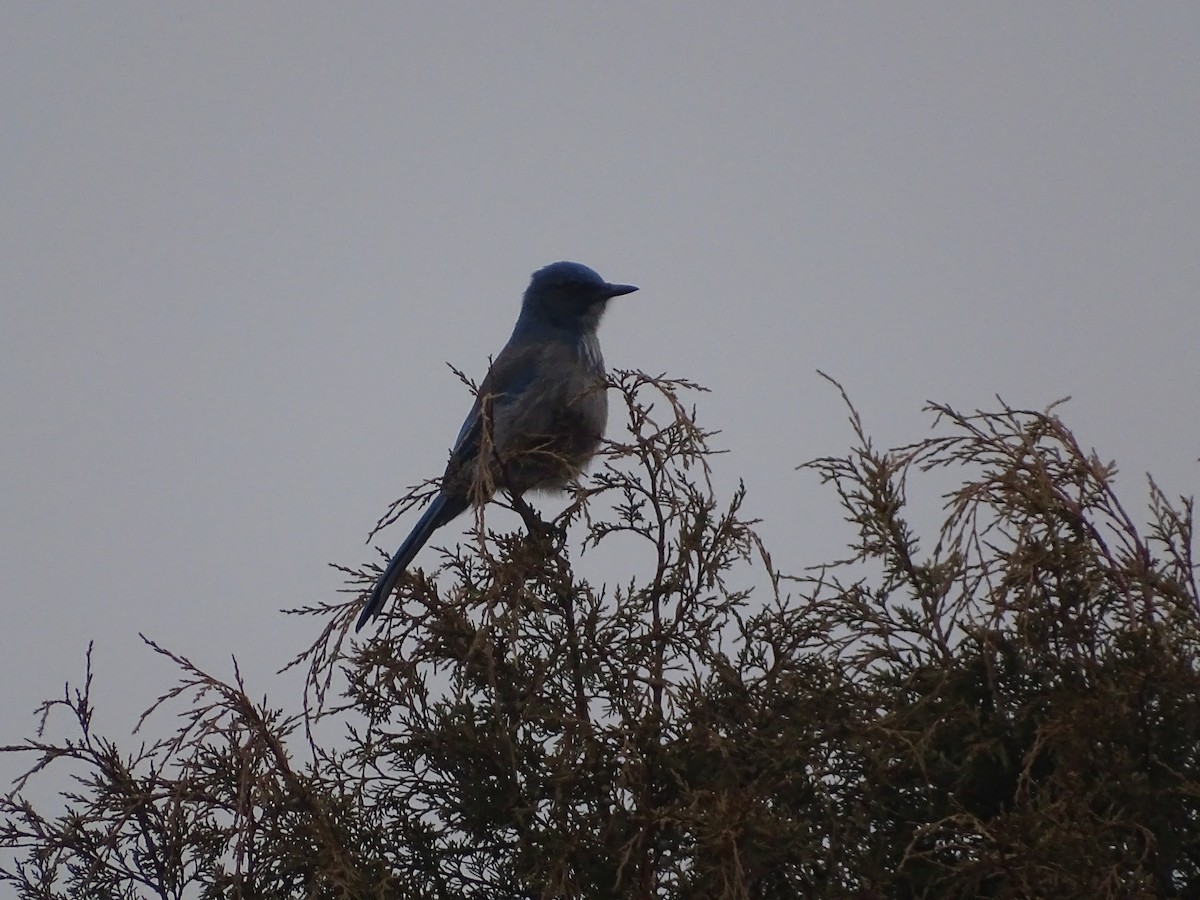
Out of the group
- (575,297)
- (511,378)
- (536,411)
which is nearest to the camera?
(536,411)

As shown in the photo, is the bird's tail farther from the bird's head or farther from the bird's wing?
the bird's head

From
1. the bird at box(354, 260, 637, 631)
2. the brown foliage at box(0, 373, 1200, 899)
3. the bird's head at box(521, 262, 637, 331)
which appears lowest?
the brown foliage at box(0, 373, 1200, 899)

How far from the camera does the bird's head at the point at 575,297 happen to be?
252 inches

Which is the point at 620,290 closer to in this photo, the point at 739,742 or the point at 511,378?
the point at 511,378

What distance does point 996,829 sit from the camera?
2814 millimetres

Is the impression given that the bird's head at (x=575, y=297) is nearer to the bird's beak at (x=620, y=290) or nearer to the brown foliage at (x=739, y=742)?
the bird's beak at (x=620, y=290)

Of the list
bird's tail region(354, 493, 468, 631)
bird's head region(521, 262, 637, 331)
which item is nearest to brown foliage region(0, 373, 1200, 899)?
bird's tail region(354, 493, 468, 631)

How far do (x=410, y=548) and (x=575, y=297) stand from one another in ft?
6.39

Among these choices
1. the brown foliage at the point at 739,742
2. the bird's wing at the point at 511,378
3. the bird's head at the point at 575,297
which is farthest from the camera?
the bird's head at the point at 575,297

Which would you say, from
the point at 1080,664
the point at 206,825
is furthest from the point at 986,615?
the point at 206,825

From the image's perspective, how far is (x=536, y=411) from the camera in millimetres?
5598

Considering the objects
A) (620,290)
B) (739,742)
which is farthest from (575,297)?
(739,742)

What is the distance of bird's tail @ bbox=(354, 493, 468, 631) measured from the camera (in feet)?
13.1

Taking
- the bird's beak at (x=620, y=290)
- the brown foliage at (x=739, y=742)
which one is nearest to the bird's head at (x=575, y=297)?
the bird's beak at (x=620, y=290)
